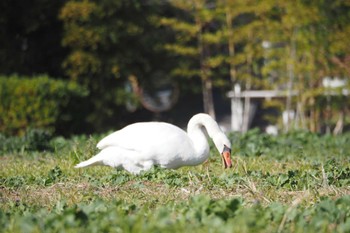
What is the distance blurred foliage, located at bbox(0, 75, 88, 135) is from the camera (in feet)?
49.5

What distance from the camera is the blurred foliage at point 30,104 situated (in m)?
15.1

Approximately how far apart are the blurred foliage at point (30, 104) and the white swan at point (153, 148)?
726cm

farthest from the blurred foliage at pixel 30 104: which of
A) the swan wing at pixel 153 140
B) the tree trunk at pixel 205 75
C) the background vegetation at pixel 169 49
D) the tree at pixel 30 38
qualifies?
the swan wing at pixel 153 140

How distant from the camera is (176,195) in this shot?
6.35 metres

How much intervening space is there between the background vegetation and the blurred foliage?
12.0 feet

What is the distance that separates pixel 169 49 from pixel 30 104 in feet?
22.7

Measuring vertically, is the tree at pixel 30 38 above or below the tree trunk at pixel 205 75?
above

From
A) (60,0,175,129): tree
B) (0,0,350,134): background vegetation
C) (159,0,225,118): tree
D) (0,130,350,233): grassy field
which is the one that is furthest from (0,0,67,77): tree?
(0,130,350,233): grassy field

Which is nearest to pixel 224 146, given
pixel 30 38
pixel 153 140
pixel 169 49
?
pixel 153 140

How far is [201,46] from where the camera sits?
21875mm

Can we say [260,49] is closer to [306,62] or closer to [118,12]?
[306,62]

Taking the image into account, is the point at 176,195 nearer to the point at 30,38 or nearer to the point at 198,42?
the point at 30,38

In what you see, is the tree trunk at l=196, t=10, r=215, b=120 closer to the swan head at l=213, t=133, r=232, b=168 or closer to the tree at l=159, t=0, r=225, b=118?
the tree at l=159, t=0, r=225, b=118

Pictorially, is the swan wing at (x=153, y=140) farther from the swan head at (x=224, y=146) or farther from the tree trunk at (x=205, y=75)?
the tree trunk at (x=205, y=75)
